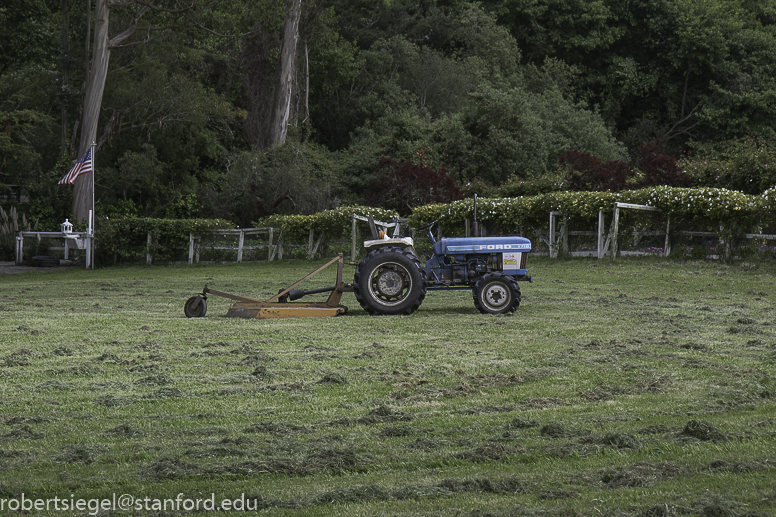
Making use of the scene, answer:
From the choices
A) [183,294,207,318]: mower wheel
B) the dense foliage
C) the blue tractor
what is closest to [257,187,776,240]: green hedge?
the dense foliage

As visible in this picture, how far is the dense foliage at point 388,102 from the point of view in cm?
2833

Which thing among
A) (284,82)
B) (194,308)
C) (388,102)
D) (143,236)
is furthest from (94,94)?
(194,308)

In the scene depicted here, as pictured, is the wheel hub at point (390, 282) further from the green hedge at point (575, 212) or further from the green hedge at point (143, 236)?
the green hedge at point (143, 236)

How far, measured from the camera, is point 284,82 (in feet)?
113

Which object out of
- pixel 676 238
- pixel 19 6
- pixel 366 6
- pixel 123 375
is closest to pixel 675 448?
pixel 123 375

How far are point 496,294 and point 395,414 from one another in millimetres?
5829

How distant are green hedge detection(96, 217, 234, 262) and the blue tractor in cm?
1501

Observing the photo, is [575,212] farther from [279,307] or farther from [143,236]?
[143,236]

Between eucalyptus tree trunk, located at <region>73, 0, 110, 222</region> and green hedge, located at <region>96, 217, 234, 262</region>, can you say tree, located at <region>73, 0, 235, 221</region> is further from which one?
green hedge, located at <region>96, 217, 234, 262</region>

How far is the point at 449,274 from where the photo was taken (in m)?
11.2

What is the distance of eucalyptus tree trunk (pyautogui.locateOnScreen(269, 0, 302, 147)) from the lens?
112 ft

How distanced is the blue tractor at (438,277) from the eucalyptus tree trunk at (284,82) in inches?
945

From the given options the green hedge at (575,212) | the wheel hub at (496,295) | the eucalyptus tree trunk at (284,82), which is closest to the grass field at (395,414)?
the wheel hub at (496,295)

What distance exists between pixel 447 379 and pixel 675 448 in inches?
88.9
